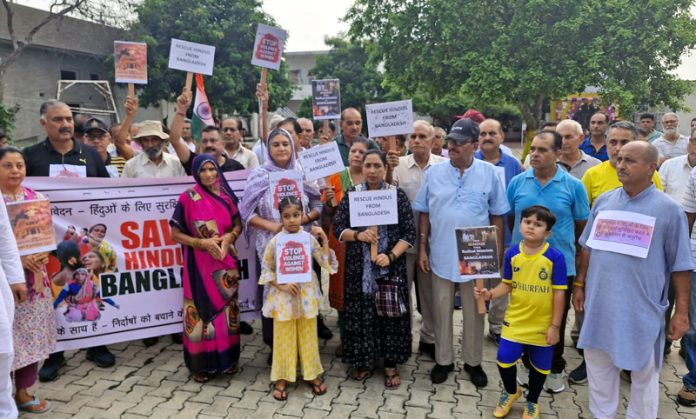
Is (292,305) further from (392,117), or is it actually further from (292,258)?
(392,117)

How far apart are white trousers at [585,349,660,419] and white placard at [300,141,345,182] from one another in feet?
7.77

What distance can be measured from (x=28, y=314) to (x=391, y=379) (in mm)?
2840

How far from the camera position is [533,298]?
3469mm

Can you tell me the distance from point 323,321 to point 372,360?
1.53 meters

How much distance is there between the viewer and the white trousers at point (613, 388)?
10.7 feet

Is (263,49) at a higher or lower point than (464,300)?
higher

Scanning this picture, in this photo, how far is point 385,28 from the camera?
19.9m

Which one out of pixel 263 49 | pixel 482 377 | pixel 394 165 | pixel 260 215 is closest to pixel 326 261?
pixel 260 215

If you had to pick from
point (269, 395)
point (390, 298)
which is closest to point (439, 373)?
point (390, 298)

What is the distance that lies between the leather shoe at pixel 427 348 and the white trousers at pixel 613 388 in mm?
1521

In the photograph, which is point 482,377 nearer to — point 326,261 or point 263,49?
point 326,261

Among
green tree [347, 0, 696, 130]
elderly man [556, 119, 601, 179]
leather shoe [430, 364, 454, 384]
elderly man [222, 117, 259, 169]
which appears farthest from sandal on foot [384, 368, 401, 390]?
green tree [347, 0, 696, 130]

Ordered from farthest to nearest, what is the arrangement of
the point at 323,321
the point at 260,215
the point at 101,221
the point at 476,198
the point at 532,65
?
the point at 532,65, the point at 323,321, the point at 101,221, the point at 260,215, the point at 476,198

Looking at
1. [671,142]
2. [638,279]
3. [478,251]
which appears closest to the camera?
[638,279]
